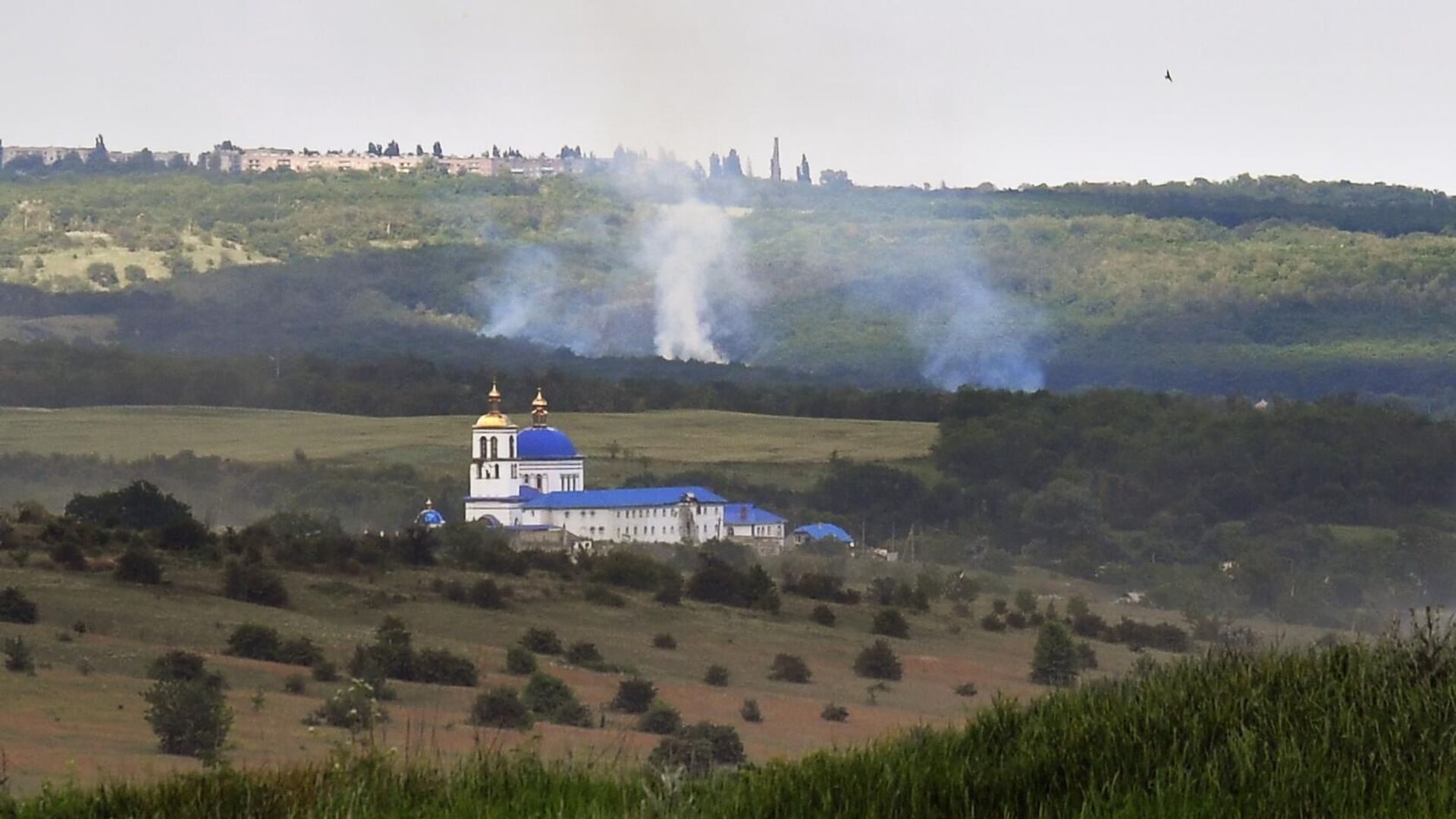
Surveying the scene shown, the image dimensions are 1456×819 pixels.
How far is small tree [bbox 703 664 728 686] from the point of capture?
194ft

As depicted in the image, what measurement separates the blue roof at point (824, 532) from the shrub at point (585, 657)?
50.4 metres

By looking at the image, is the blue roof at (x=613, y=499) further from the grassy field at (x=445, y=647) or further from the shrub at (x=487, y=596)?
the shrub at (x=487, y=596)

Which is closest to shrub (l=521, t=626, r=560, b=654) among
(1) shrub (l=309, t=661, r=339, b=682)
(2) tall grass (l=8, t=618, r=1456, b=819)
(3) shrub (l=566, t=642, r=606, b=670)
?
(3) shrub (l=566, t=642, r=606, b=670)

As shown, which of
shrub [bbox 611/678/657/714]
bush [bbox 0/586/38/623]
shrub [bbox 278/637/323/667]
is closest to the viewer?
shrub [bbox 611/678/657/714]

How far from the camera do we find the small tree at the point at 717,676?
59.2 m

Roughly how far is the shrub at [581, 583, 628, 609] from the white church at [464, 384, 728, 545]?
29.4 metres

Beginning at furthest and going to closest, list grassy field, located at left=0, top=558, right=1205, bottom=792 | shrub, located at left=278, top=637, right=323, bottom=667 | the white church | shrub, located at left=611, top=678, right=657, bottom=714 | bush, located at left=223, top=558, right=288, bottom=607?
the white church → bush, located at left=223, top=558, right=288, bottom=607 → shrub, located at left=278, top=637, right=323, bottom=667 → shrub, located at left=611, top=678, right=657, bottom=714 → grassy field, located at left=0, top=558, right=1205, bottom=792

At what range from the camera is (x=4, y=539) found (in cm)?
7088

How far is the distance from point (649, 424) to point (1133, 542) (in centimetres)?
3860

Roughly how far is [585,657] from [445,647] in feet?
10.9

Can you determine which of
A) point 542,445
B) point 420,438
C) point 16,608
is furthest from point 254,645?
point 420,438

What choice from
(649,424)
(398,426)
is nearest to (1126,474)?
(649,424)

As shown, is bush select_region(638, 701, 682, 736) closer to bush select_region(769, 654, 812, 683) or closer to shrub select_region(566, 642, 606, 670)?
shrub select_region(566, 642, 606, 670)

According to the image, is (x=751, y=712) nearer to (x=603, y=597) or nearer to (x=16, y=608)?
(x=16, y=608)
